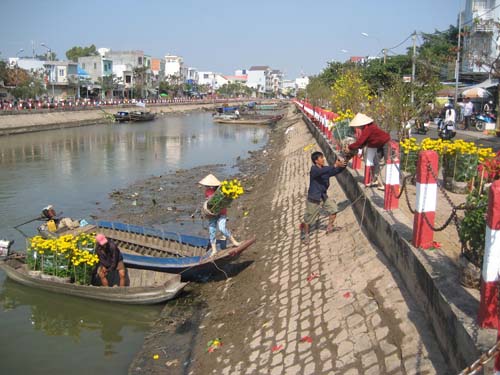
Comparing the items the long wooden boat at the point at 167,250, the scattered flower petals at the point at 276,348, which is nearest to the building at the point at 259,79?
the long wooden boat at the point at 167,250

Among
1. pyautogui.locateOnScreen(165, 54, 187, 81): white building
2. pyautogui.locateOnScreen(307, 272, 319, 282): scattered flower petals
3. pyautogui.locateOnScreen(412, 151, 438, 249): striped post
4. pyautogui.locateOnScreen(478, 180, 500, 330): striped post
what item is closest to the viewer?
pyautogui.locateOnScreen(478, 180, 500, 330): striped post

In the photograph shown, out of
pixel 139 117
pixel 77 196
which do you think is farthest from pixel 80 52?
pixel 77 196

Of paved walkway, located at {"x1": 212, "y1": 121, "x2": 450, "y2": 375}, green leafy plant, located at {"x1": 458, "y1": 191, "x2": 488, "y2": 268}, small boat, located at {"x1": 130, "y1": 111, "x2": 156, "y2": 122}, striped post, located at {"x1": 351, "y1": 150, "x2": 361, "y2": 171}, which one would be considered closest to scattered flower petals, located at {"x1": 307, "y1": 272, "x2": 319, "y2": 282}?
paved walkway, located at {"x1": 212, "y1": 121, "x2": 450, "y2": 375}

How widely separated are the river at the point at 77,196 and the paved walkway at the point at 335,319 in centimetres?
243

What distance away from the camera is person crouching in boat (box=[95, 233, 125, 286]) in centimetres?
941

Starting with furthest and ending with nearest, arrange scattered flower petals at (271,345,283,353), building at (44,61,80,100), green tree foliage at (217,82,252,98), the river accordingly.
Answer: green tree foliage at (217,82,252,98), building at (44,61,80,100), the river, scattered flower petals at (271,345,283,353)

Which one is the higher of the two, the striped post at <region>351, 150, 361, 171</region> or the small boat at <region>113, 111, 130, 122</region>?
the small boat at <region>113, 111, 130, 122</region>

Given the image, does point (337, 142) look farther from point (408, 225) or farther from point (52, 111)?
point (52, 111)

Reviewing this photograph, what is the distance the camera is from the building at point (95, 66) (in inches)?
3578

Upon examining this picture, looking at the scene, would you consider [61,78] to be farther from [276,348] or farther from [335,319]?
[335,319]

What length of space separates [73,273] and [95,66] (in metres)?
88.4

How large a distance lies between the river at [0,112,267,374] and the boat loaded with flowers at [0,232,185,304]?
1.05 ft

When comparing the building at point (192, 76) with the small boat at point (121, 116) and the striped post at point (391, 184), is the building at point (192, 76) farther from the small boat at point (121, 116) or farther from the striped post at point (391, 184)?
the striped post at point (391, 184)

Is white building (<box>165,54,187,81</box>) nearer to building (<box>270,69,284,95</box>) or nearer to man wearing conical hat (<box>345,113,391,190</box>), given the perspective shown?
building (<box>270,69,284,95</box>)
